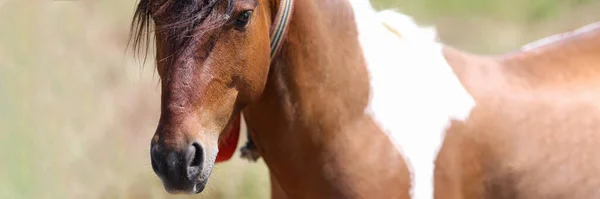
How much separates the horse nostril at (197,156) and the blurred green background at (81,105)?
2.06 meters

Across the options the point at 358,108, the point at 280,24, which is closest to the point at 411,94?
the point at 358,108

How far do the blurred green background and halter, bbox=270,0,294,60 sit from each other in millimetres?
2036

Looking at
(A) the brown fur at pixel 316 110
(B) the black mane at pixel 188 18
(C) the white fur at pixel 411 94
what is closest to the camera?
(B) the black mane at pixel 188 18

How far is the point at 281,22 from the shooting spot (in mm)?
1504

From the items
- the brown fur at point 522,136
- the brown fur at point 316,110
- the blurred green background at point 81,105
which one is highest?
the brown fur at point 522,136

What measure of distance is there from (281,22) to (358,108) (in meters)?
0.30

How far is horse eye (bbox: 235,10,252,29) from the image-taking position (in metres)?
1.41

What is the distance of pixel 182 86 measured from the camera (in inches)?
54.3

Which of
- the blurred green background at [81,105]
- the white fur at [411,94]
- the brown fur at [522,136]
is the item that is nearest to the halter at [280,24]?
the white fur at [411,94]

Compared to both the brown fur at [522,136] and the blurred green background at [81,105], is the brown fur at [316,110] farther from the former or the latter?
the blurred green background at [81,105]

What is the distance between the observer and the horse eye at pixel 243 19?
1.41 metres

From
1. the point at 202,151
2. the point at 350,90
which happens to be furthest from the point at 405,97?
the point at 202,151

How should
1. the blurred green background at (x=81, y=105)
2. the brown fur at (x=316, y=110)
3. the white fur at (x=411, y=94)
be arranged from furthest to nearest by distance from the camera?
the blurred green background at (x=81, y=105)
the white fur at (x=411, y=94)
the brown fur at (x=316, y=110)

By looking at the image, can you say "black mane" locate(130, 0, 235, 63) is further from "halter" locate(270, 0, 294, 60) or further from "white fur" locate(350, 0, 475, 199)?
"white fur" locate(350, 0, 475, 199)
